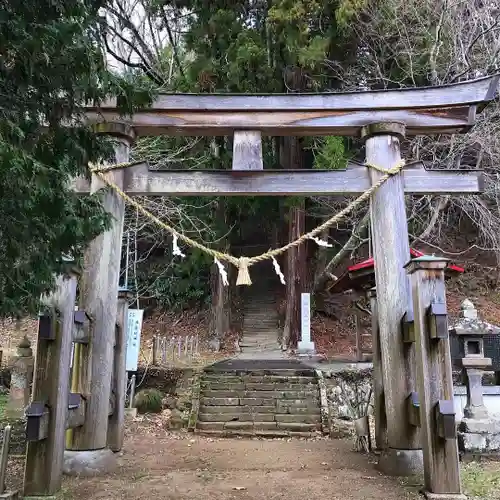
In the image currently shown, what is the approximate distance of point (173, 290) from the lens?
17.9 metres

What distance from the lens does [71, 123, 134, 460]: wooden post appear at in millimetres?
5121

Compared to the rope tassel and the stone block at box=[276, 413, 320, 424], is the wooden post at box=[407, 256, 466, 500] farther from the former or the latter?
the stone block at box=[276, 413, 320, 424]

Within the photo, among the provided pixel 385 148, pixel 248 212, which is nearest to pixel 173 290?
pixel 248 212

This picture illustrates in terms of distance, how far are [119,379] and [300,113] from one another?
385 centimetres

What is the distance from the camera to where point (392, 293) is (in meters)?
5.35

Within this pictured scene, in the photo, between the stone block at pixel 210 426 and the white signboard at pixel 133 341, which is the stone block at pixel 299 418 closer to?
the stone block at pixel 210 426

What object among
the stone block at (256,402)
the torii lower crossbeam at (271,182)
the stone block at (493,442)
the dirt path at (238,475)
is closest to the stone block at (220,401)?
the stone block at (256,402)

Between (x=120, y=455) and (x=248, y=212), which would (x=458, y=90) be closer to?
(x=120, y=455)

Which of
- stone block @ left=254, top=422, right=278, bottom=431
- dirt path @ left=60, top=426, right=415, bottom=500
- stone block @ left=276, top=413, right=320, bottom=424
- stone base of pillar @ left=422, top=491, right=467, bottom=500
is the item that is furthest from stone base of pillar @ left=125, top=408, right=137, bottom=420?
stone base of pillar @ left=422, top=491, right=467, bottom=500

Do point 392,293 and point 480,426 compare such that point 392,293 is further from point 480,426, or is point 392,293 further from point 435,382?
point 480,426

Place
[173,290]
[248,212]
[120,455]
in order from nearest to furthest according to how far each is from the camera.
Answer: [120,455] → [248,212] → [173,290]

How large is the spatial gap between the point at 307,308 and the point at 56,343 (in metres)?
10.2

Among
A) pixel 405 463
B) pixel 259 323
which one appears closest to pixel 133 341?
pixel 405 463

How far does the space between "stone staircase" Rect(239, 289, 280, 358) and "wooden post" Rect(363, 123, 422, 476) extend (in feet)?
29.6
